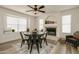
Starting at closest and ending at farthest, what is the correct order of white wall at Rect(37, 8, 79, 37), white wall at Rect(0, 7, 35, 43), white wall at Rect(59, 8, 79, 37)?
white wall at Rect(0, 7, 35, 43), white wall at Rect(37, 8, 79, 37), white wall at Rect(59, 8, 79, 37)

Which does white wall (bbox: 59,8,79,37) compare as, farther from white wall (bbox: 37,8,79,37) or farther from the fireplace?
the fireplace

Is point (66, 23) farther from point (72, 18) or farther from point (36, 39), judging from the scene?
point (36, 39)

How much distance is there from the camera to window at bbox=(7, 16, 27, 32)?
255 centimetres

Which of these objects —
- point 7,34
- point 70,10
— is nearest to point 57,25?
point 70,10

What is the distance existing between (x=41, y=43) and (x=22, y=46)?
748mm

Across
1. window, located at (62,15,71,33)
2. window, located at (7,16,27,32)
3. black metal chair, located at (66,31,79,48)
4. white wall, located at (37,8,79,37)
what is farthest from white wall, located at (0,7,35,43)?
black metal chair, located at (66,31,79,48)

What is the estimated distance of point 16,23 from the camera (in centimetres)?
274

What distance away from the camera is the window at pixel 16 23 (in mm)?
2546

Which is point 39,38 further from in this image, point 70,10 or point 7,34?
point 70,10

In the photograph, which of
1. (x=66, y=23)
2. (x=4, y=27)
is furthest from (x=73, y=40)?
(x=4, y=27)

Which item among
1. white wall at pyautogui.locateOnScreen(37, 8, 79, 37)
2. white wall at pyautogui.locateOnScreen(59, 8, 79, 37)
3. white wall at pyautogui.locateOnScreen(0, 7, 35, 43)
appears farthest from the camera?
white wall at pyautogui.locateOnScreen(59, 8, 79, 37)

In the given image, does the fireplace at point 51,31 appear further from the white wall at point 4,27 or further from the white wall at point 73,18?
the white wall at point 4,27

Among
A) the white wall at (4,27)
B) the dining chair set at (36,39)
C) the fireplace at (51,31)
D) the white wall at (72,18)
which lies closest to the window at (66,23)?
the white wall at (72,18)
